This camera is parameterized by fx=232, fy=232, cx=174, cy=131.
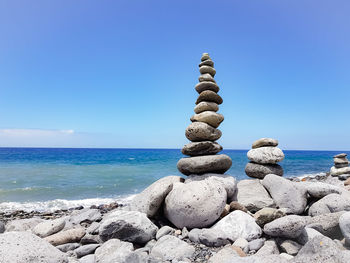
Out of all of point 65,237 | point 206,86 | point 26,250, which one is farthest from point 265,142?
point 26,250

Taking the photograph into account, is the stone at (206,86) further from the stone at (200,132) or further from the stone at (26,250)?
the stone at (26,250)

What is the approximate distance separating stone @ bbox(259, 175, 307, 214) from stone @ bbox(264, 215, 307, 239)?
1800mm

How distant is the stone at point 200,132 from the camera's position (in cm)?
775

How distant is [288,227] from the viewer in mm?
4336

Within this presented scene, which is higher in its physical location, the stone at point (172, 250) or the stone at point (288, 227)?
the stone at point (288, 227)

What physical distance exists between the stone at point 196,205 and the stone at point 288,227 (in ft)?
4.41

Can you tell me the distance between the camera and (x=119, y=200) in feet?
40.7

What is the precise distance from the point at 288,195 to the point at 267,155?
6.67 ft

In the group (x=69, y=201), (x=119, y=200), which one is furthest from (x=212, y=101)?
(x=69, y=201)

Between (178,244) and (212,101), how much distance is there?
5.28 metres

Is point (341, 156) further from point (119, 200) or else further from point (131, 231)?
point (131, 231)

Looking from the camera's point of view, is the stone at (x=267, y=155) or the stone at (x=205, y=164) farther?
the stone at (x=267, y=155)

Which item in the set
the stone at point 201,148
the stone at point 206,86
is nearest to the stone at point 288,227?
the stone at point 201,148

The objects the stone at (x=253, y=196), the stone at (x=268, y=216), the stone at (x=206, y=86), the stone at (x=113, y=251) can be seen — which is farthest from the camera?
the stone at (x=206, y=86)
